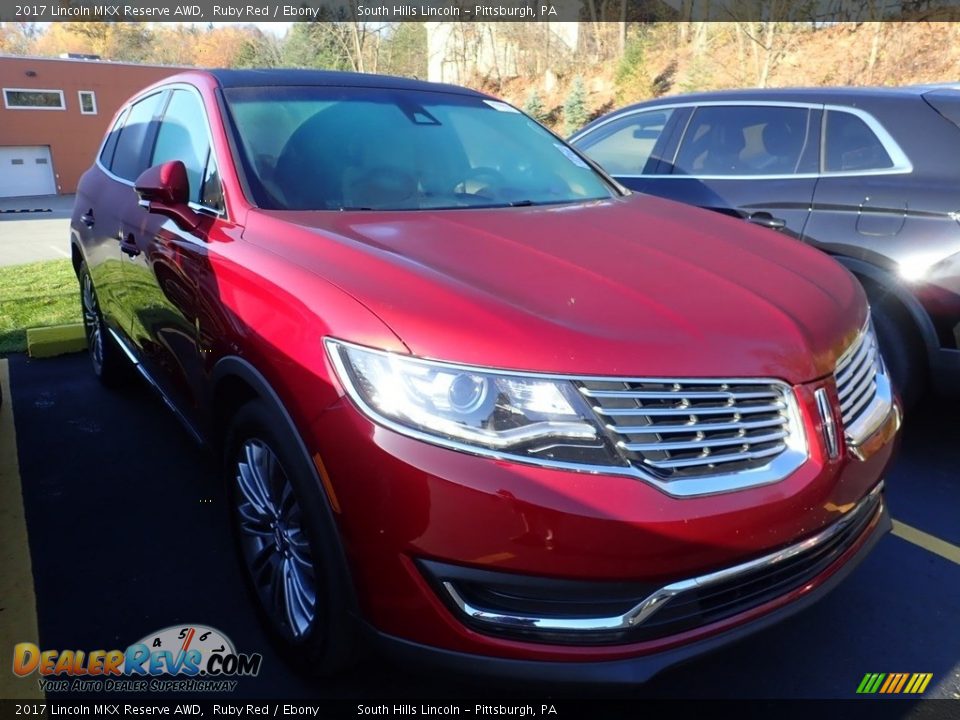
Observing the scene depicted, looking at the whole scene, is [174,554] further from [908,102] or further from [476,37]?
[476,37]

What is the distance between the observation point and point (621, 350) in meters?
1.72

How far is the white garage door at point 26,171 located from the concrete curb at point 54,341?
3275 centimetres

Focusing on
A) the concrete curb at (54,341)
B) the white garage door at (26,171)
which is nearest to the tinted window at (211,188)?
the concrete curb at (54,341)

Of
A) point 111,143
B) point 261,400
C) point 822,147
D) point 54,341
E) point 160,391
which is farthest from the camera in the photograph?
point 54,341

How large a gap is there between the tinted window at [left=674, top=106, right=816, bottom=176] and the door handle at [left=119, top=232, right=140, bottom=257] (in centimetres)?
320

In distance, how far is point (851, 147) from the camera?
12.8ft

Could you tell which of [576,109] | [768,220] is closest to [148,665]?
[768,220]

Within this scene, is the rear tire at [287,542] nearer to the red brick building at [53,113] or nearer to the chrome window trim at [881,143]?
the chrome window trim at [881,143]

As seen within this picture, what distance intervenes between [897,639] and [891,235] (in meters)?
1.95

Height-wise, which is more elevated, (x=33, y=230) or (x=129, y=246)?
(x=129, y=246)

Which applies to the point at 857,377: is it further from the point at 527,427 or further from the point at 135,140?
the point at 135,140

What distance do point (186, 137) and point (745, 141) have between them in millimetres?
3148

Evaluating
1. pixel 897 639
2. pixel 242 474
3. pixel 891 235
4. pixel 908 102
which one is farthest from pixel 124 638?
pixel 908 102

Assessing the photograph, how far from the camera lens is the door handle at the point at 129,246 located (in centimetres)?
335
